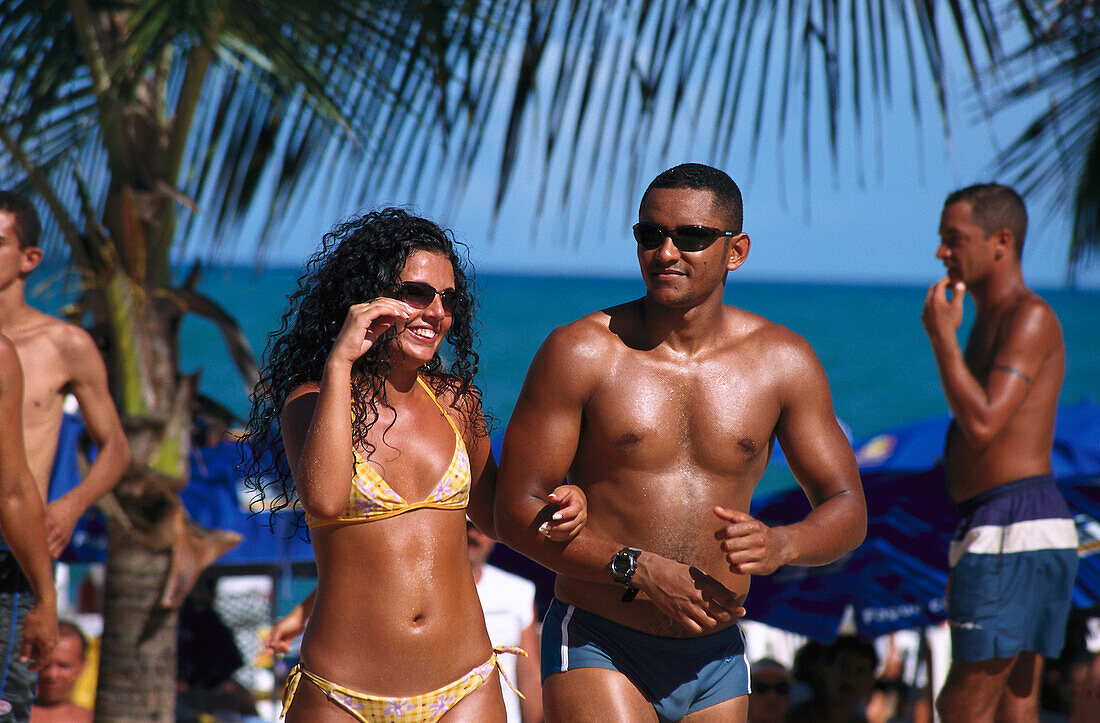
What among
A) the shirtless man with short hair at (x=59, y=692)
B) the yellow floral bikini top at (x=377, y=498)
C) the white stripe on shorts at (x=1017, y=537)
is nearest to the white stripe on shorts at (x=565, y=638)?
the yellow floral bikini top at (x=377, y=498)

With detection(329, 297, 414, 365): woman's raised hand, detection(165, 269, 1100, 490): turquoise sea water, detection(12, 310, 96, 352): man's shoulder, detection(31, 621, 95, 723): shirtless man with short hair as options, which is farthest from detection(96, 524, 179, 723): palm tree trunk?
detection(165, 269, 1100, 490): turquoise sea water

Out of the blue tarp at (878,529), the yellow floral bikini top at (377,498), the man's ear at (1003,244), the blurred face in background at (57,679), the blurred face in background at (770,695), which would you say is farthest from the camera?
the blurred face in background at (770,695)

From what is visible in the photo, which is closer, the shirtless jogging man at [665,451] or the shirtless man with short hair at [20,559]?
the shirtless jogging man at [665,451]

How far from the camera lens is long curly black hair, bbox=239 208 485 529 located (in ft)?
9.50

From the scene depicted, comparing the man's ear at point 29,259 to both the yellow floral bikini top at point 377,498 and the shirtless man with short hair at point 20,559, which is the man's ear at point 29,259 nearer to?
the shirtless man with short hair at point 20,559

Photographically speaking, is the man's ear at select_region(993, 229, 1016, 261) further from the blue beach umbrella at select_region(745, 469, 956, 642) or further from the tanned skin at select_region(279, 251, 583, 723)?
the tanned skin at select_region(279, 251, 583, 723)

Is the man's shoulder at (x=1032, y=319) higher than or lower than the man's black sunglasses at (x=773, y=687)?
higher

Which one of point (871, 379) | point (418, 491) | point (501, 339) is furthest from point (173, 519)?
point (501, 339)

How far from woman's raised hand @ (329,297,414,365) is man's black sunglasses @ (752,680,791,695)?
470cm

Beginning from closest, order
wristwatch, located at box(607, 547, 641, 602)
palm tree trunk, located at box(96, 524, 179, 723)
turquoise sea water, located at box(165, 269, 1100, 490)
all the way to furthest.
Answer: wristwatch, located at box(607, 547, 641, 602) < palm tree trunk, located at box(96, 524, 179, 723) < turquoise sea water, located at box(165, 269, 1100, 490)

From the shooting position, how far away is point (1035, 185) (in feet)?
14.7

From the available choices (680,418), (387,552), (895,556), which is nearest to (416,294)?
(387,552)

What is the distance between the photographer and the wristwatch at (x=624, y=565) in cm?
284

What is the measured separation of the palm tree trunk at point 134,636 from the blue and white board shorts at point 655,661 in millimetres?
2910
